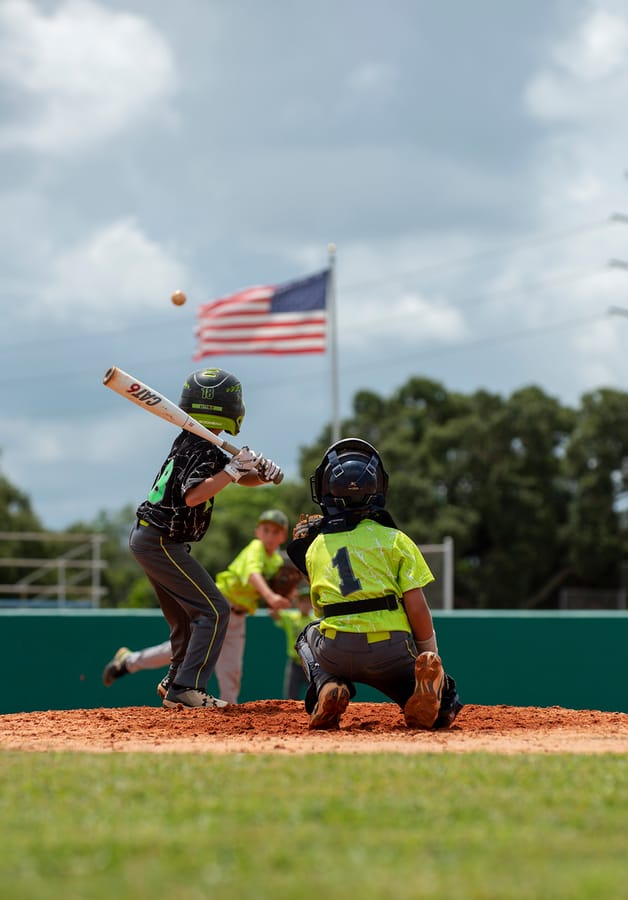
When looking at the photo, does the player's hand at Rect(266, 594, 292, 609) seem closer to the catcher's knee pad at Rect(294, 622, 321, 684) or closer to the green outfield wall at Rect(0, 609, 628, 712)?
the green outfield wall at Rect(0, 609, 628, 712)

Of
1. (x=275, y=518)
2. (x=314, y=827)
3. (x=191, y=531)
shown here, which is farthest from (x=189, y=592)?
(x=275, y=518)

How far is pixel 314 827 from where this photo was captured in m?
3.75

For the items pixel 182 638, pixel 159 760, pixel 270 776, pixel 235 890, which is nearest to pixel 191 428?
pixel 182 638

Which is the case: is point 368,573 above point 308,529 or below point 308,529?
below

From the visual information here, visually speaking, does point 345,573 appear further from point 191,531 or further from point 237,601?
point 237,601

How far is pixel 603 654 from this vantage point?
12.9 meters

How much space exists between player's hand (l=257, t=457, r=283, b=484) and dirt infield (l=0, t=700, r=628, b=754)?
4.84ft

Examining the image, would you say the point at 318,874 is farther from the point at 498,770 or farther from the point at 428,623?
the point at 428,623

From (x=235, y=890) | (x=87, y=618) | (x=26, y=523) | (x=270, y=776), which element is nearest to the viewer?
(x=235, y=890)

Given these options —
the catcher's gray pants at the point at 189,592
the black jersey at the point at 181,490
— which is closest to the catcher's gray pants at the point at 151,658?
the catcher's gray pants at the point at 189,592

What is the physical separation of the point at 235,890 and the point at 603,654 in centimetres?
1045

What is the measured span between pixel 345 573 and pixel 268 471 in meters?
1.13

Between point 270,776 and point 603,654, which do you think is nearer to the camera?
point 270,776

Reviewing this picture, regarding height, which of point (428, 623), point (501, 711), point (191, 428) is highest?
point (191, 428)
